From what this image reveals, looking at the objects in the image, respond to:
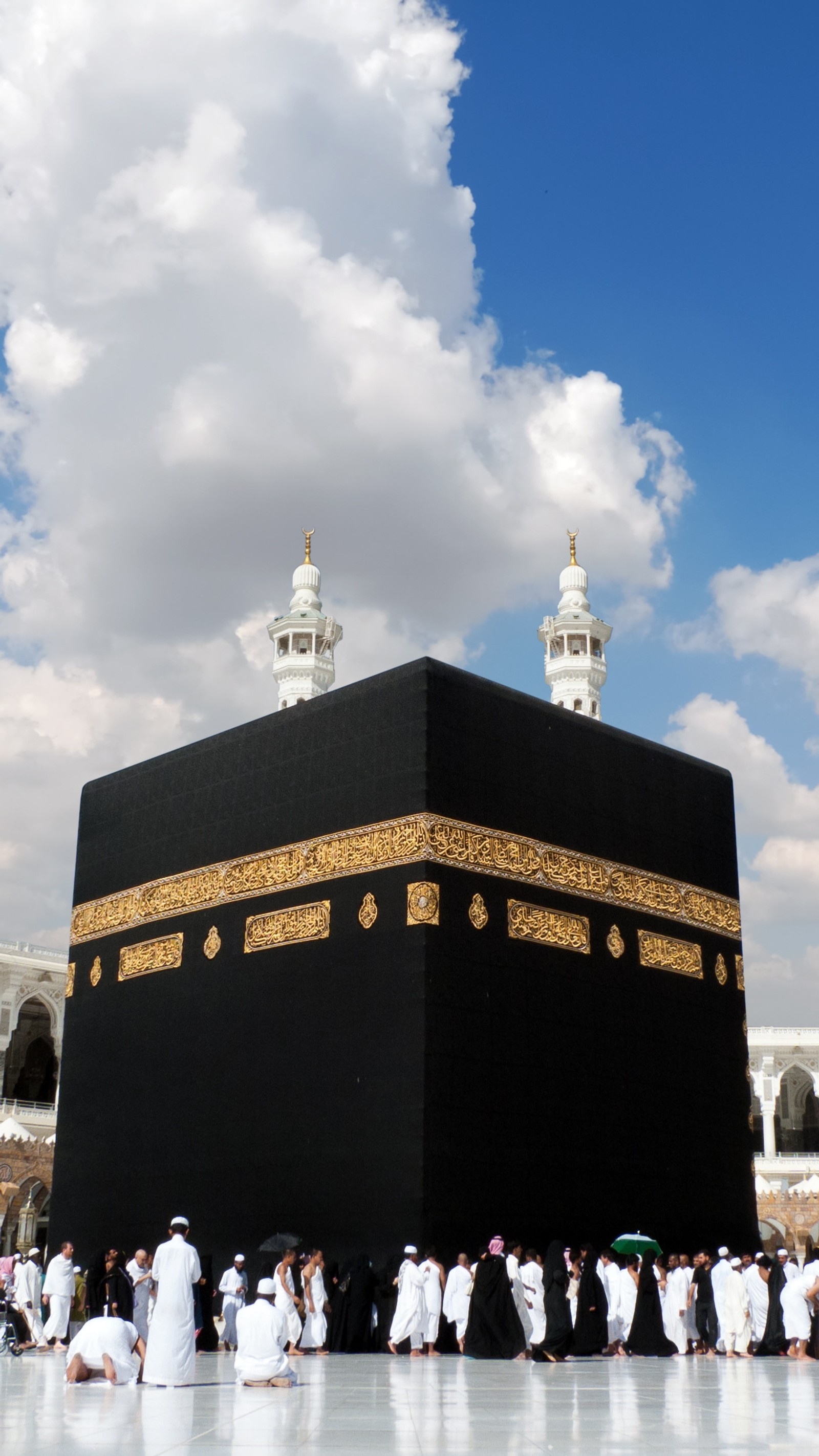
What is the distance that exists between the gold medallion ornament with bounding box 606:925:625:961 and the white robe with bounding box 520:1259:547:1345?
249cm

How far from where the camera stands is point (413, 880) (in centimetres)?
917

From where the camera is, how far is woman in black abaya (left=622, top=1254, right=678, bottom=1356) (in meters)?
8.45

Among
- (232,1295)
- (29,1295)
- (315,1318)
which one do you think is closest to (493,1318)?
(315,1318)

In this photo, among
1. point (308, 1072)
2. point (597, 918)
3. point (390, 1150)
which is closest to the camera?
point (390, 1150)

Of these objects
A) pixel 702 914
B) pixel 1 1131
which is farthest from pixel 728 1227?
pixel 1 1131

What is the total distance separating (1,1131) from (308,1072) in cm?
1219

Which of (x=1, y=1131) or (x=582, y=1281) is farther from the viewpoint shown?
(x=1, y=1131)

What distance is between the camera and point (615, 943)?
10.3 m

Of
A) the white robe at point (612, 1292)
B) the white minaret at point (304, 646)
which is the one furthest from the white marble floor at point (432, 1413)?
the white minaret at point (304, 646)

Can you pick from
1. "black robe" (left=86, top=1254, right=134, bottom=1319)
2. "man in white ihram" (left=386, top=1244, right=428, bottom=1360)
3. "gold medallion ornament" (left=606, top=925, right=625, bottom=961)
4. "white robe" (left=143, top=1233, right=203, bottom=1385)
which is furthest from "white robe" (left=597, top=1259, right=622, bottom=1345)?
"white robe" (left=143, top=1233, right=203, bottom=1385)

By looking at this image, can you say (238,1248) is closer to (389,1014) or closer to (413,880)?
(389,1014)

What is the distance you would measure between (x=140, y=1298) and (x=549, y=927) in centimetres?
345

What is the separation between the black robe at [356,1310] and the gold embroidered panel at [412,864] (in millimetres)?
2422

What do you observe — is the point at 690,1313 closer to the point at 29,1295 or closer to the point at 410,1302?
the point at 410,1302
